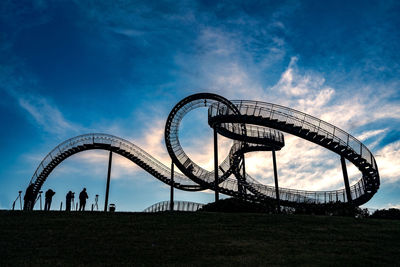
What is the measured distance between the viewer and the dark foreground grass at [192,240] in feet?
27.9

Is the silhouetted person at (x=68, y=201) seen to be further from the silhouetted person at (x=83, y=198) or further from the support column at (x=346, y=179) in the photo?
the support column at (x=346, y=179)

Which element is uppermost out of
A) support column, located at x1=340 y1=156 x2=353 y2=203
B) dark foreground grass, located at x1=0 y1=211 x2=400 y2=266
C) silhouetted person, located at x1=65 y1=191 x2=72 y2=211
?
support column, located at x1=340 y1=156 x2=353 y2=203

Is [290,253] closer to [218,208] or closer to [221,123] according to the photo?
[218,208]

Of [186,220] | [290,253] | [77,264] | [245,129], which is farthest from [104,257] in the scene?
[245,129]

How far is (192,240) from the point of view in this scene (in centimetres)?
1060

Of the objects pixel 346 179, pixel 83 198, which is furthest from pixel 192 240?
pixel 346 179

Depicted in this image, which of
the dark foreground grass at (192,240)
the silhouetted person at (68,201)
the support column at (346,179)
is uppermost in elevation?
the support column at (346,179)

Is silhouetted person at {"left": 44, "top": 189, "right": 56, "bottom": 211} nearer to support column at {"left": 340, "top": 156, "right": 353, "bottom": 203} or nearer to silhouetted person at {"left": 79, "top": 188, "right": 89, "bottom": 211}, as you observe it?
silhouetted person at {"left": 79, "top": 188, "right": 89, "bottom": 211}

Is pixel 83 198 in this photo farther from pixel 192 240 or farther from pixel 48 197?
pixel 192 240

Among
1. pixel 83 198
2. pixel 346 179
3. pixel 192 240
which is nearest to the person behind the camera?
pixel 192 240

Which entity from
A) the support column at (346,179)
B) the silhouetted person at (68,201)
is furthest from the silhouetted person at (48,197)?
the support column at (346,179)

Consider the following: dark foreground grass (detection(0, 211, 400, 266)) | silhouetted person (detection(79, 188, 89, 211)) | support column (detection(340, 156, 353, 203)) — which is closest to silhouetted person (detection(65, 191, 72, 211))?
silhouetted person (detection(79, 188, 89, 211))

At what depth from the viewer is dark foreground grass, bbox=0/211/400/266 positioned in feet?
27.9

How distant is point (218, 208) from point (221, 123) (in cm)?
1080
